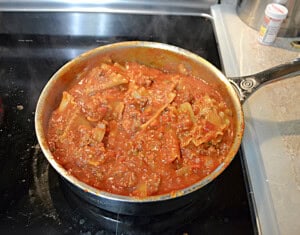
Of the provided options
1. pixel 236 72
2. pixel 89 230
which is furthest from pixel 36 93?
pixel 236 72

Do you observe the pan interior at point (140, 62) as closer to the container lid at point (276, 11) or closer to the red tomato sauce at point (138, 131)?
the red tomato sauce at point (138, 131)

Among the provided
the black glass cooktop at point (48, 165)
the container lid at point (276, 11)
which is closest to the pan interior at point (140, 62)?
the black glass cooktop at point (48, 165)

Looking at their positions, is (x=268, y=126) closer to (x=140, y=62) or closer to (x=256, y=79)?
(x=256, y=79)

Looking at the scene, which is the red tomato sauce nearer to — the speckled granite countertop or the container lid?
the speckled granite countertop

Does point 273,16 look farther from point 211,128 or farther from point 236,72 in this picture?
point 211,128

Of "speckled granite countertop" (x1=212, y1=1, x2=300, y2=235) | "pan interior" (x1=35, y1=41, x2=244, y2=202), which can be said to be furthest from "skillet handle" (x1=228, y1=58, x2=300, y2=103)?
"speckled granite countertop" (x1=212, y1=1, x2=300, y2=235)

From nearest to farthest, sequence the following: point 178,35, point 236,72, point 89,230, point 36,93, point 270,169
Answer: point 89,230, point 270,169, point 36,93, point 236,72, point 178,35
